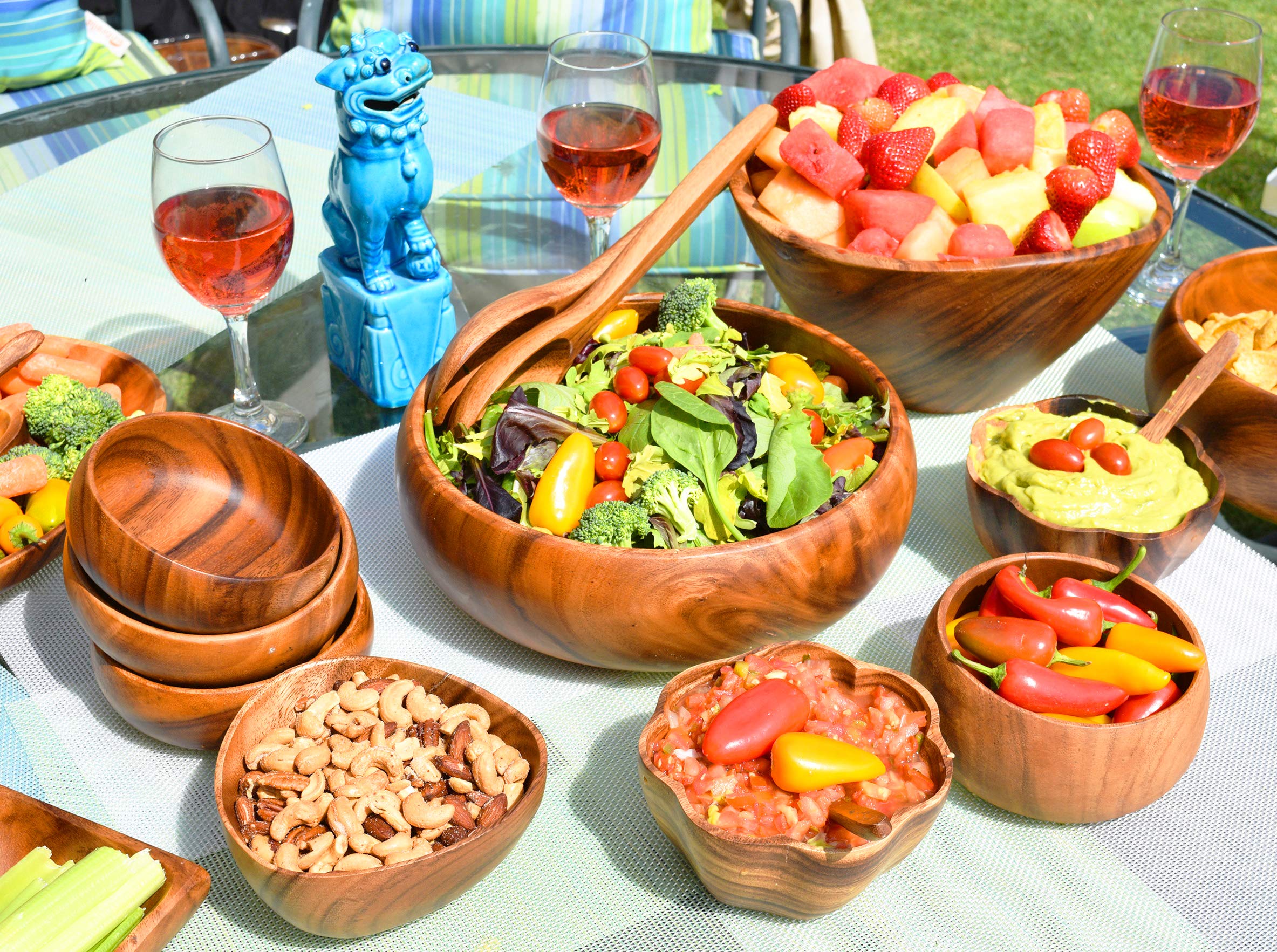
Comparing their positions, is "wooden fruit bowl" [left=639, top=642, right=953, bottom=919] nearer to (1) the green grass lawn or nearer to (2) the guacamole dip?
(2) the guacamole dip

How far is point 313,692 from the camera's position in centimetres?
126

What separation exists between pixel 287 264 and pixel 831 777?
1619 mm

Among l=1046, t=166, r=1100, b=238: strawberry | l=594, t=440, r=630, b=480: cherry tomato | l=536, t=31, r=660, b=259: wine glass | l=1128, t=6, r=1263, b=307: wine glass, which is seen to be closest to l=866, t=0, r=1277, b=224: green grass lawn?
l=1128, t=6, r=1263, b=307: wine glass

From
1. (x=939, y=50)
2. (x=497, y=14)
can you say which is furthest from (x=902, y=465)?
(x=939, y=50)

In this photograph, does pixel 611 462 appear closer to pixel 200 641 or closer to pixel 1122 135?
pixel 200 641

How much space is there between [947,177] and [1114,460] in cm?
60

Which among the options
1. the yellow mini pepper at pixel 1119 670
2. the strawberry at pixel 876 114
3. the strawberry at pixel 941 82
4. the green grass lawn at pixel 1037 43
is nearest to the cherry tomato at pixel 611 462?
the yellow mini pepper at pixel 1119 670

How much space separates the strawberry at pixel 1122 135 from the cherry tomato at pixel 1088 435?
632 millimetres

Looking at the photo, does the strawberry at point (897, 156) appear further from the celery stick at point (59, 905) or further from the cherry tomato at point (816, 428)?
the celery stick at point (59, 905)

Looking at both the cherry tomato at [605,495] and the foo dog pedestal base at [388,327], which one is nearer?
the cherry tomato at [605,495]

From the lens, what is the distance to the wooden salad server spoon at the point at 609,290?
156 centimetres

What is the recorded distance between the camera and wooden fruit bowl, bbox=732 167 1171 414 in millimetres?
1669

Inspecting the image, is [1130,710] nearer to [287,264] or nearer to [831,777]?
[831,777]

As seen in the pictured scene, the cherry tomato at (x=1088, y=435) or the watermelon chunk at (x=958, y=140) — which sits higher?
the watermelon chunk at (x=958, y=140)
